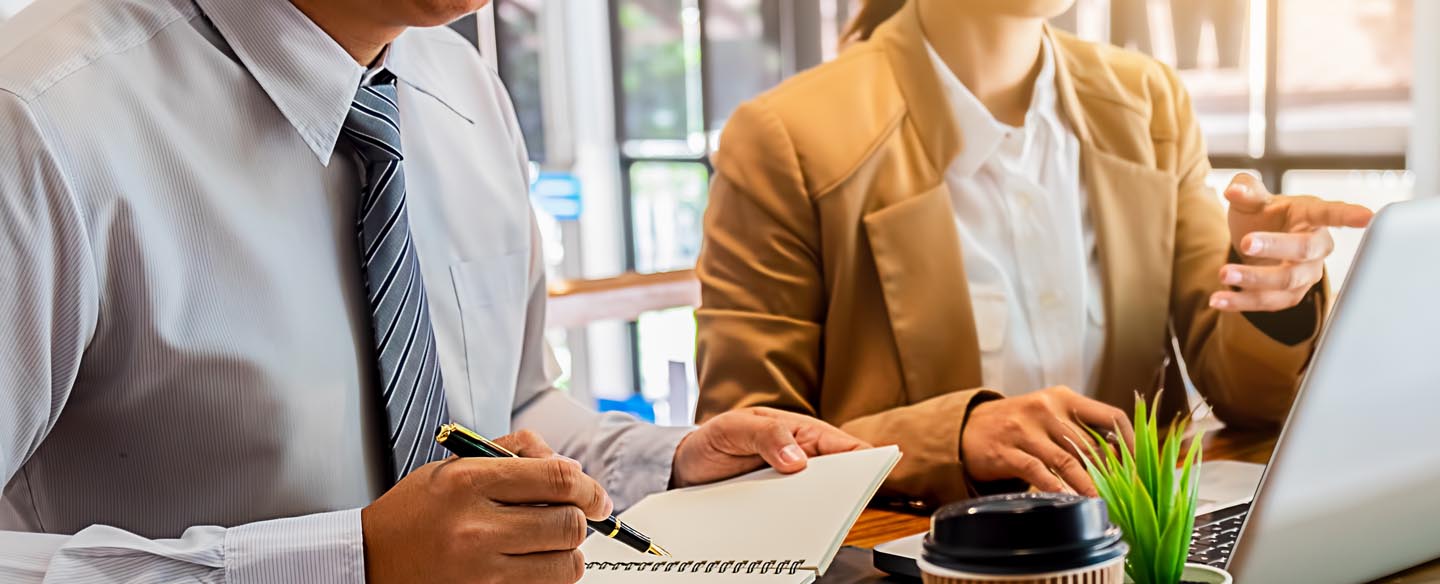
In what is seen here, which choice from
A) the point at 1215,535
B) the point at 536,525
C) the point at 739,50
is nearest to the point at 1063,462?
Result: the point at 1215,535

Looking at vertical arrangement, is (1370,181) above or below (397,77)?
below

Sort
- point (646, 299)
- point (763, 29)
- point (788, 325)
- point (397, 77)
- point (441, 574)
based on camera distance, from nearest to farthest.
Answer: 1. point (441, 574)
2. point (397, 77)
3. point (788, 325)
4. point (646, 299)
5. point (763, 29)

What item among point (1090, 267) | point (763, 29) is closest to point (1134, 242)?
point (1090, 267)

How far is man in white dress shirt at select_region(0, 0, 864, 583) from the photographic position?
84cm

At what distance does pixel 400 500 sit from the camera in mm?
852

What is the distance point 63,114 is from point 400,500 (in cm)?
35

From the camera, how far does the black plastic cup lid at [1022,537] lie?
57cm

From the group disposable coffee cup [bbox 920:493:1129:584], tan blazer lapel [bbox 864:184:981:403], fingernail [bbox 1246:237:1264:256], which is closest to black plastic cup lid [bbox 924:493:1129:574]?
disposable coffee cup [bbox 920:493:1129:584]

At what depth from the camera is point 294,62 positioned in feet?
3.43

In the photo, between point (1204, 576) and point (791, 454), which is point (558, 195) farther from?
point (1204, 576)

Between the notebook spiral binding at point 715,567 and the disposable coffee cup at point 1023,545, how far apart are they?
0.33 meters

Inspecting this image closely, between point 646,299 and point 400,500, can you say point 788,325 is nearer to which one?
point 400,500

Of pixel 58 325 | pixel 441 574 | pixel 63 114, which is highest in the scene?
pixel 63 114

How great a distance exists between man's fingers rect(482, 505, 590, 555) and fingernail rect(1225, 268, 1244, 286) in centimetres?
92
